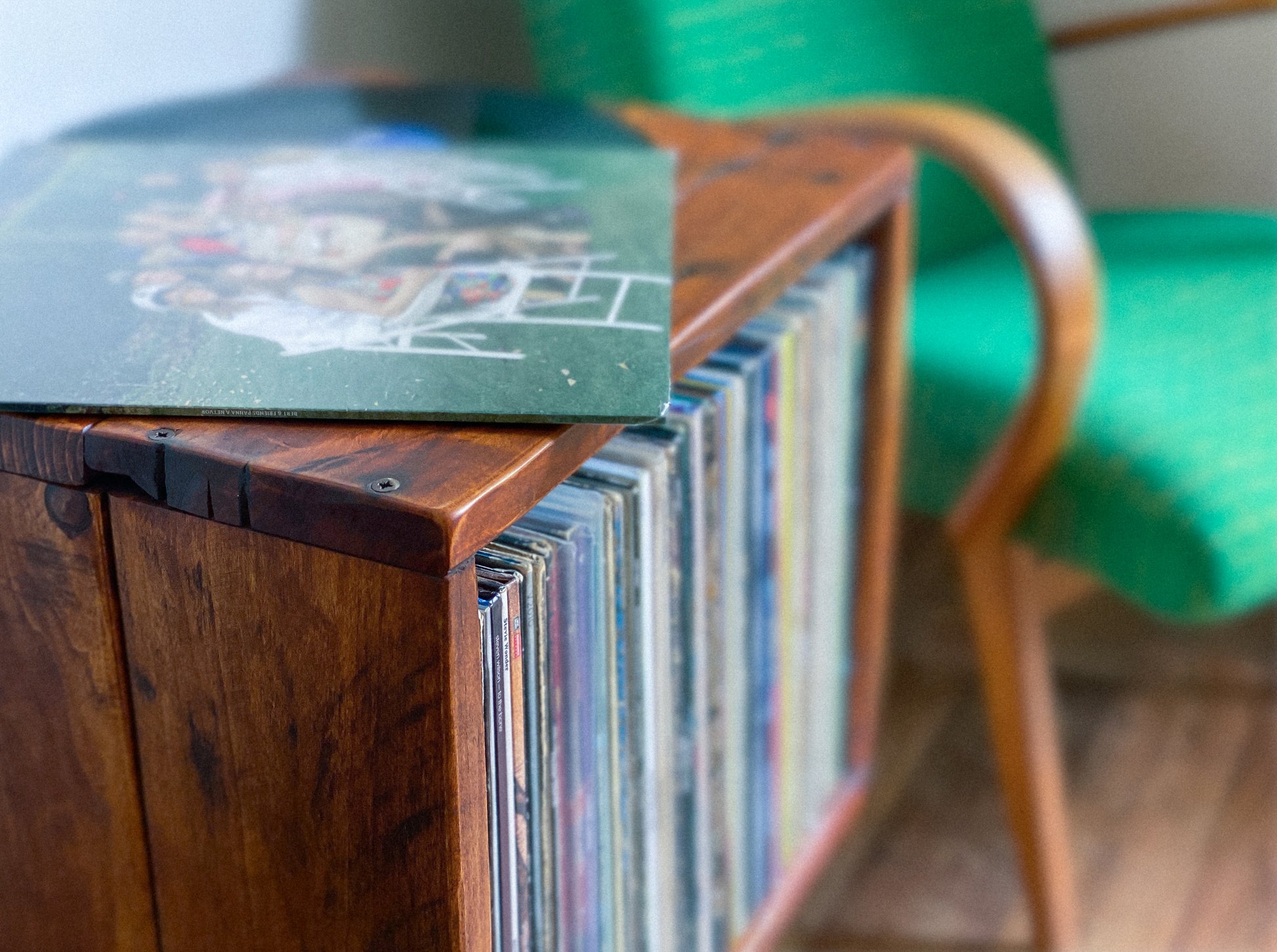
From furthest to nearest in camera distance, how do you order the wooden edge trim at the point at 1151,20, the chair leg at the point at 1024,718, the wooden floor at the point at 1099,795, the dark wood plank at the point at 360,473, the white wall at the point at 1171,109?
the white wall at the point at 1171,109 < the wooden edge trim at the point at 1151,20 < the wooden floor at the point at 1099,795 < the chair leg at the point at 1024,718 < the dark wood plank at the point at 360,473

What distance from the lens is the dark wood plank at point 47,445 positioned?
0.42m

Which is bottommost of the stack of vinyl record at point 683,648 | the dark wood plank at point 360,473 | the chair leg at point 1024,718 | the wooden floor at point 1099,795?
the wooden floor at point 1099,795

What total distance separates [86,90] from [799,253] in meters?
0.55

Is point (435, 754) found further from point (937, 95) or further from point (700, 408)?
point (937, 95)

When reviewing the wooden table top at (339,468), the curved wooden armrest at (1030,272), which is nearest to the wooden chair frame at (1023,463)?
the curved wooden armrest at (1030,272)

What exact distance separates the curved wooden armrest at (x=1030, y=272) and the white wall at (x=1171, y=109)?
60 cm

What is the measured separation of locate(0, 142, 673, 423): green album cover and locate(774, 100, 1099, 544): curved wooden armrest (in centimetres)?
28

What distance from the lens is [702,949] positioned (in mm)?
734

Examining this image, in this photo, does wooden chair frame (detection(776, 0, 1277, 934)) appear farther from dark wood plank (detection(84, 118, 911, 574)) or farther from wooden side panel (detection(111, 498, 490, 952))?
wooden side panel (detection(111, 498, 490, 952))

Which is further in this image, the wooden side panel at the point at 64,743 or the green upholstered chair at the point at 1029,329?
the green upholstered chair at the point at 1029,329

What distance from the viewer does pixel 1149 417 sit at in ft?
2.81

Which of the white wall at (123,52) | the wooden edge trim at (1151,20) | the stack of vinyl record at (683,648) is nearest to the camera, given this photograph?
the stack of vinyl record at (683,648)

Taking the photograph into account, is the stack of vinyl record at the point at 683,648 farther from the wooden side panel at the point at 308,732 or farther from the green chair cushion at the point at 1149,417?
the green chair cushion at the point at 1149,417

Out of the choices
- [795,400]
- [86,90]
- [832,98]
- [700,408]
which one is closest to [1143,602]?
[795,400]
